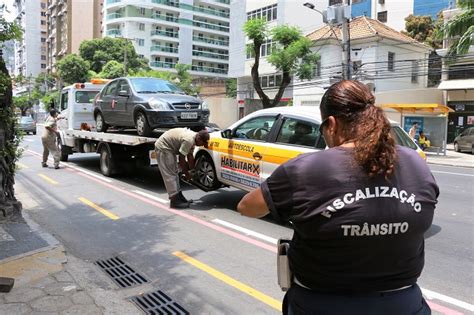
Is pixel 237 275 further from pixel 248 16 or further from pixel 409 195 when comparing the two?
pixel 248 16

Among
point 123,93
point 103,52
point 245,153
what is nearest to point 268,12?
point 103,52

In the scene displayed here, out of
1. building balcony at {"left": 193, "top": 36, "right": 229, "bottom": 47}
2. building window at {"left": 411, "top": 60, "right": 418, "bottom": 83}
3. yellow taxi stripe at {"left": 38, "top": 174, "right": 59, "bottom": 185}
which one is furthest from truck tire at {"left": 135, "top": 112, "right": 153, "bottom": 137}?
building balcony at {"left": 193, "top": 36, "right": 229, "bottom": 47}

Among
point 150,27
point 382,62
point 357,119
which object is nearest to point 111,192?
point 357,119

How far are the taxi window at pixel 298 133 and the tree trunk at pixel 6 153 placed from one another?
3.83 metres

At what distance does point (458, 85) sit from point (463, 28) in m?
12.3

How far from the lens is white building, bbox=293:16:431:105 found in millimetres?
31734

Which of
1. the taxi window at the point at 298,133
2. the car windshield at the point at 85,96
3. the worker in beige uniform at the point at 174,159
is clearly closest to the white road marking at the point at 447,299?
the taxi window at the point at 298,133

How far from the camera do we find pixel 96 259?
17.6ft

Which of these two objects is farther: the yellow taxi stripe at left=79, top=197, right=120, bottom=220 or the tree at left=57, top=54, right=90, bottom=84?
the tree at left=57, top=54, right=90, bottom=84

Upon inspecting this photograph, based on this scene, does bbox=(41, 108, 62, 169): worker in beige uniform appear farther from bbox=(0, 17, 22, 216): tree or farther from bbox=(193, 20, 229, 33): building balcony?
bbox=(193, 20, 229, 33): building balcony

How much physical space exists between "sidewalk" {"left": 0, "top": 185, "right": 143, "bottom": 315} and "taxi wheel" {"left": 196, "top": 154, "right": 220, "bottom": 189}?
10.0 ft

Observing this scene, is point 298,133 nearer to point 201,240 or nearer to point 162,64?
point 201,240

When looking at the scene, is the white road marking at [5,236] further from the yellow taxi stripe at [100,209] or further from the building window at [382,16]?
the building window at [382,16]

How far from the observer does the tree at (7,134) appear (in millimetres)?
5777
